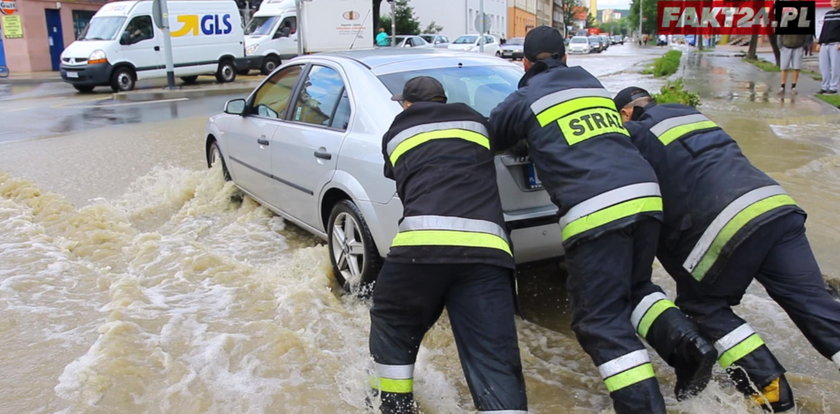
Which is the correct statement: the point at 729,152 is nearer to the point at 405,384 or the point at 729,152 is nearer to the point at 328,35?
the point at 405,384

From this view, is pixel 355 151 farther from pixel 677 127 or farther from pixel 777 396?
pixel 777 396

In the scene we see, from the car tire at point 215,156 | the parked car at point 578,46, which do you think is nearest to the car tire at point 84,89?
the car tire at point 215,156

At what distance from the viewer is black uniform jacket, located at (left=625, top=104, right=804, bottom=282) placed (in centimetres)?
287

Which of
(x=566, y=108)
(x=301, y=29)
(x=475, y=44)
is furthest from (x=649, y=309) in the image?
(x=475, y=44)

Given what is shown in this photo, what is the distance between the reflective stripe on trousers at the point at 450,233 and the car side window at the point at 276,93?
262 cm

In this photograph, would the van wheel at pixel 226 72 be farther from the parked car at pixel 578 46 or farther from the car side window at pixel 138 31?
the parked car at pixel 578 46

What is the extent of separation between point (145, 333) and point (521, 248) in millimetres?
2164

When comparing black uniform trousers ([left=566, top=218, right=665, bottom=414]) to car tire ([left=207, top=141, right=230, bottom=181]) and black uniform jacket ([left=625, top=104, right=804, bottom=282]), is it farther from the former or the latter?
car tire ([left=207, top=141, right=230, bottom=181])

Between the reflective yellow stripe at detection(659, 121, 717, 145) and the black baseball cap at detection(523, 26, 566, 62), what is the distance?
0.60 metres

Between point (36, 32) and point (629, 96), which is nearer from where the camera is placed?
point (629, 96)

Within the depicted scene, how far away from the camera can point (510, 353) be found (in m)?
2.72

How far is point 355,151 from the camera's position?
13.1 ft

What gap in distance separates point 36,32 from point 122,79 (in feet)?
35.7

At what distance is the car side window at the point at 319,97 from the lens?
4.45m
